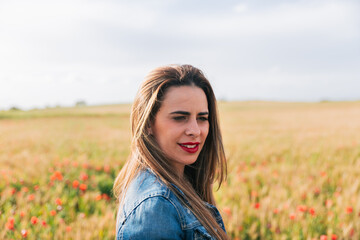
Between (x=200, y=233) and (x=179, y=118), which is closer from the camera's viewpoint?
(x=200, y=233)

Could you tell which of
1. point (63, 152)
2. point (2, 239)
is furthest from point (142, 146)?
point (63, 152)

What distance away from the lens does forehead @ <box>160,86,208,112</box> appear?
1735 mm

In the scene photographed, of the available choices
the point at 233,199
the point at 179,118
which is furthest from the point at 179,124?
the point at 233,199

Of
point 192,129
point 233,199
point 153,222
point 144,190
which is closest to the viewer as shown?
point 153,222

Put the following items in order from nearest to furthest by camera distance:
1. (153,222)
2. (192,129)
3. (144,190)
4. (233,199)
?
1. (153,222)
2. (144,190)
3. (192,129)
4. (233,199)

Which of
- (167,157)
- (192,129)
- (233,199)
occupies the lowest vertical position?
(233,199)

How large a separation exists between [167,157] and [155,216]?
1.69 ft

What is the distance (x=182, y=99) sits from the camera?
1.76 m

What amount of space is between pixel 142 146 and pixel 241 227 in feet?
6.66

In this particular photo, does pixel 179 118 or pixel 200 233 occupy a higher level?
pixel 179 118

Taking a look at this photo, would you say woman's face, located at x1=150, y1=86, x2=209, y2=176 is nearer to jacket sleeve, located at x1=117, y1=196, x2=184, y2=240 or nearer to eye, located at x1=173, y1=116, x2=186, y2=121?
eye, located at x1=173, y1=116, x2=186, y2=121

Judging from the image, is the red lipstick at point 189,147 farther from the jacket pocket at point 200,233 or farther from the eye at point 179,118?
the jacket pocket at point 200,233

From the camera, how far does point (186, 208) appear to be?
1556mm

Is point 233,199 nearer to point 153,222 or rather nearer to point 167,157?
point 167,157
